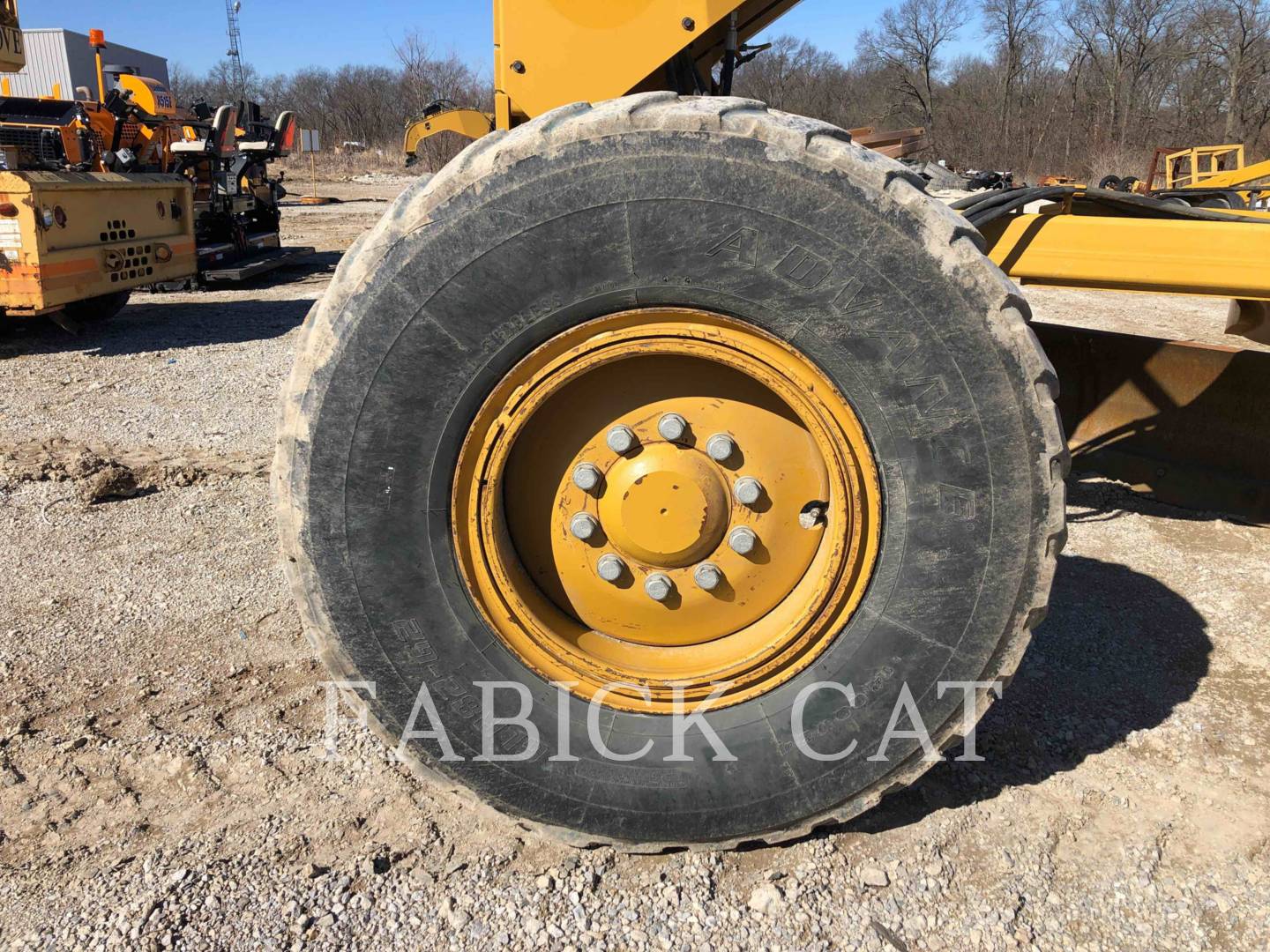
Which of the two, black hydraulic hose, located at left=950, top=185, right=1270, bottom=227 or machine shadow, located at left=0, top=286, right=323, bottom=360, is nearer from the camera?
black hydraulic hose, located at left=950, top=185, right=1270, bottom=227

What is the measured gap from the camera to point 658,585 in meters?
2.02

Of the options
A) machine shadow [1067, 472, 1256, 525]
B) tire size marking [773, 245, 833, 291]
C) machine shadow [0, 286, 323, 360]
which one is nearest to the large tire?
tire size marking [773, 245, 833, 291]

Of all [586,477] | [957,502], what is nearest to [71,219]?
[586,477]

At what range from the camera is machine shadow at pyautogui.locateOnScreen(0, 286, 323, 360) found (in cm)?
807

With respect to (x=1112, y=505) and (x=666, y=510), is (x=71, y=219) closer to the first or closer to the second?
(x=666, y=510)

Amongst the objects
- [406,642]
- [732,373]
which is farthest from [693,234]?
[406,642]

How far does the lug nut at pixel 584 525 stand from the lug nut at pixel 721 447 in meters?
0.30

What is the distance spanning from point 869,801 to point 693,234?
126 centimetres

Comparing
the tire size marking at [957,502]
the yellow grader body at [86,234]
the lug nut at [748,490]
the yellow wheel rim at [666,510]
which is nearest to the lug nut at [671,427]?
the yellow wheel rim at [666,510]

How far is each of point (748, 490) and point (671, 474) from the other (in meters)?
0.17

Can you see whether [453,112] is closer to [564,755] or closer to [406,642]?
[406,642]

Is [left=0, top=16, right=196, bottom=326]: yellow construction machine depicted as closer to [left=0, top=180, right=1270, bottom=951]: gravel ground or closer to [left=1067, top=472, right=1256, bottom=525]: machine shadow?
[left=0, top=180, right=1270, bottom=951]: gravel ground

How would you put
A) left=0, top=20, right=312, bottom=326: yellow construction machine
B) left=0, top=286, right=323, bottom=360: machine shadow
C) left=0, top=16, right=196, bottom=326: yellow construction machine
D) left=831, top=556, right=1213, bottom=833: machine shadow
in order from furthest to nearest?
left=0, top=286, right=323, bottom=360: machine shadow → left=0, top=20, right=312, bottom=326: yellow construction machine → left=0, top=16, right=196, bottom=326: yellow construction machine → left=831, top=556, right=1213, bottom=833: machine shadow

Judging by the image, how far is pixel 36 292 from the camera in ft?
23.2
